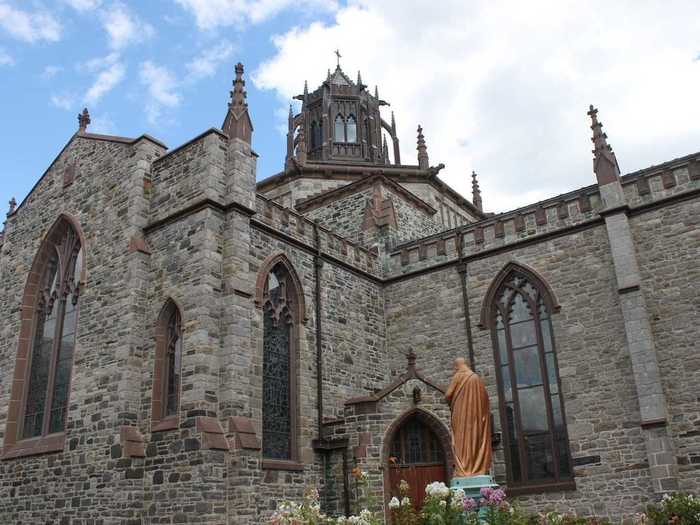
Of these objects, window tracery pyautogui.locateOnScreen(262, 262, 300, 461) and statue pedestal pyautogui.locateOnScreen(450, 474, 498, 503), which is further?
window tracery pyautogui.locateOnScreen(262, 262, 300, 461)

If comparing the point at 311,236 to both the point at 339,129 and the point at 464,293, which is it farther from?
the point at 339,129

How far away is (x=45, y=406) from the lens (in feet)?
56.2

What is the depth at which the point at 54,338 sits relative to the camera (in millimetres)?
17812

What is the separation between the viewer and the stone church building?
1452cm

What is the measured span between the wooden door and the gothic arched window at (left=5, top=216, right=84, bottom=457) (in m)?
→ 7.99

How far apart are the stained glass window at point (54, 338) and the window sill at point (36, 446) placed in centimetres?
23

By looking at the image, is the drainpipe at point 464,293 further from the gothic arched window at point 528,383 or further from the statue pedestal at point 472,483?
the statue pedestal at point 472,483

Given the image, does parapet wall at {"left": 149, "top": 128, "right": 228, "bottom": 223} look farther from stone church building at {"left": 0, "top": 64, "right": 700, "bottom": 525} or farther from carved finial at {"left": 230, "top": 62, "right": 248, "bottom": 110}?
carved finial at {"left": 230, "top": 62, "right": 248, "bottom": 110}

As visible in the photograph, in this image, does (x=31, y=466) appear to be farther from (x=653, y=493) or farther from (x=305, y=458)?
(x=653, y=493)

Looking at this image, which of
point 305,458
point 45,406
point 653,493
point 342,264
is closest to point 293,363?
point 305,458

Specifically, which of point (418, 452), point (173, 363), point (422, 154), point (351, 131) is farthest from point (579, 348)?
point (351, 131)

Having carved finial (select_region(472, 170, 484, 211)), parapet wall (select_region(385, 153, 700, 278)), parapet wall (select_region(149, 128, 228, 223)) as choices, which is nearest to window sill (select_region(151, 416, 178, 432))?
parapet wall (select_region(149, 128, 228, 223))

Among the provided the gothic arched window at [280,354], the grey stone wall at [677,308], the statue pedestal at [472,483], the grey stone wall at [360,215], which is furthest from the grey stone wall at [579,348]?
the statue pedestal at [472,483]

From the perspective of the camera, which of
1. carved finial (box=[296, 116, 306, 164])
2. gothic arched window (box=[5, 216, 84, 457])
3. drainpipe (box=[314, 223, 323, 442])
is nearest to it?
gothic arched window (box=[5, 216, 84, 457])
